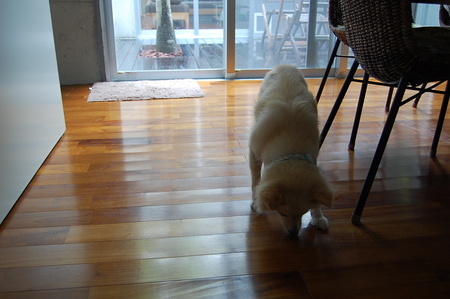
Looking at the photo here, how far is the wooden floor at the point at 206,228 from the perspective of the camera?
1.18m

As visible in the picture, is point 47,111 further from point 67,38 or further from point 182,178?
point 67,38

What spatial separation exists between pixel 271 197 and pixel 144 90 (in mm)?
2683

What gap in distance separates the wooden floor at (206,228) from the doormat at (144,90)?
1014 millimetres

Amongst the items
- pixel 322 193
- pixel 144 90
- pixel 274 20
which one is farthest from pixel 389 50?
pixel 274 20

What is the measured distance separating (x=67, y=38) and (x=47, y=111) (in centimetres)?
198

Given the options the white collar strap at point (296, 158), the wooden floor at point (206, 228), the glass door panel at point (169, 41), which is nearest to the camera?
the wooden floor at point (206, 228)

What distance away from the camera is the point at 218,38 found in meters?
4.20

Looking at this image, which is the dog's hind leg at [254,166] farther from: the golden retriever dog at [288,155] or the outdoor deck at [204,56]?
the outdoor deck at [204,56]

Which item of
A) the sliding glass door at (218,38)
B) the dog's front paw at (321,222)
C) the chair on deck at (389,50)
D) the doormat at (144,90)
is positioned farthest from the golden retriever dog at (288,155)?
the sliding glass door at (218,38)

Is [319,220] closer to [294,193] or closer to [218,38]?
[294,193]

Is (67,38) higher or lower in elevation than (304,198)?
higher

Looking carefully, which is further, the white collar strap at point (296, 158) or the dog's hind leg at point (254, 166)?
the dog's hind leg at point (254, 166)

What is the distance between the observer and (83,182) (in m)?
1.84

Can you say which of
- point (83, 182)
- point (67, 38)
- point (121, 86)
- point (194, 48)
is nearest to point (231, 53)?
point (194, 48)
